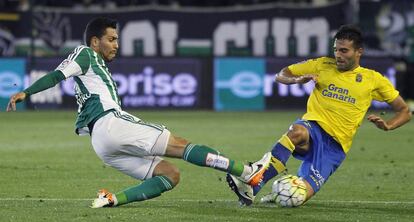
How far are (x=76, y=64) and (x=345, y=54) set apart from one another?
259 cm

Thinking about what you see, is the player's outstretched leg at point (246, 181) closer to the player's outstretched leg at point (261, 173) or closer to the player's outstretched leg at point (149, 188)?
the player's outstretched leg at point (261, 173)

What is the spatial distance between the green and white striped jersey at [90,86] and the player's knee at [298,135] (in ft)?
5.53

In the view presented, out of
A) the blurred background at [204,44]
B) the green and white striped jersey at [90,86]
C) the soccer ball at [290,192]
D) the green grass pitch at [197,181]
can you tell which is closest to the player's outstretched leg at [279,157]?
the soccer ball at [290,192]

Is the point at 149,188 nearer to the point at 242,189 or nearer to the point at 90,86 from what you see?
the point at 242,189

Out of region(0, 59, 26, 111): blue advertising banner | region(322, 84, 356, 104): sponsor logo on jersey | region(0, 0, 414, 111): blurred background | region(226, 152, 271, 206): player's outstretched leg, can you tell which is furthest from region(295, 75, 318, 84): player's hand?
region(0, 59, 26, 111): blue advertising banner

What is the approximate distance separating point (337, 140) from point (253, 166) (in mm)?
1031

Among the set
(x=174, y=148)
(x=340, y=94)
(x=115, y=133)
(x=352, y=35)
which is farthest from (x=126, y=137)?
(x=352, y=35)

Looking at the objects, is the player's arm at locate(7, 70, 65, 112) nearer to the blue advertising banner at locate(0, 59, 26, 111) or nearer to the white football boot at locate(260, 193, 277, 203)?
the white football boot at locate(260, 193, 277, 203)

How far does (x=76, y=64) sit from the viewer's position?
920cm

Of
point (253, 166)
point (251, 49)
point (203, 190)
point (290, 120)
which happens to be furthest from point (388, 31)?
point (253, 166)

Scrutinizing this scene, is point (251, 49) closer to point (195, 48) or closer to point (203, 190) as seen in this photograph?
point (195, 48)

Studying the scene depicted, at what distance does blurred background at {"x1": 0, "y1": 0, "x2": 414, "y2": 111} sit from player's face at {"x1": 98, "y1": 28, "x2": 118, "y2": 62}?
16.5 m

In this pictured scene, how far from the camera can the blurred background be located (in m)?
26.3

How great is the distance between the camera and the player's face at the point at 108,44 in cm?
951
